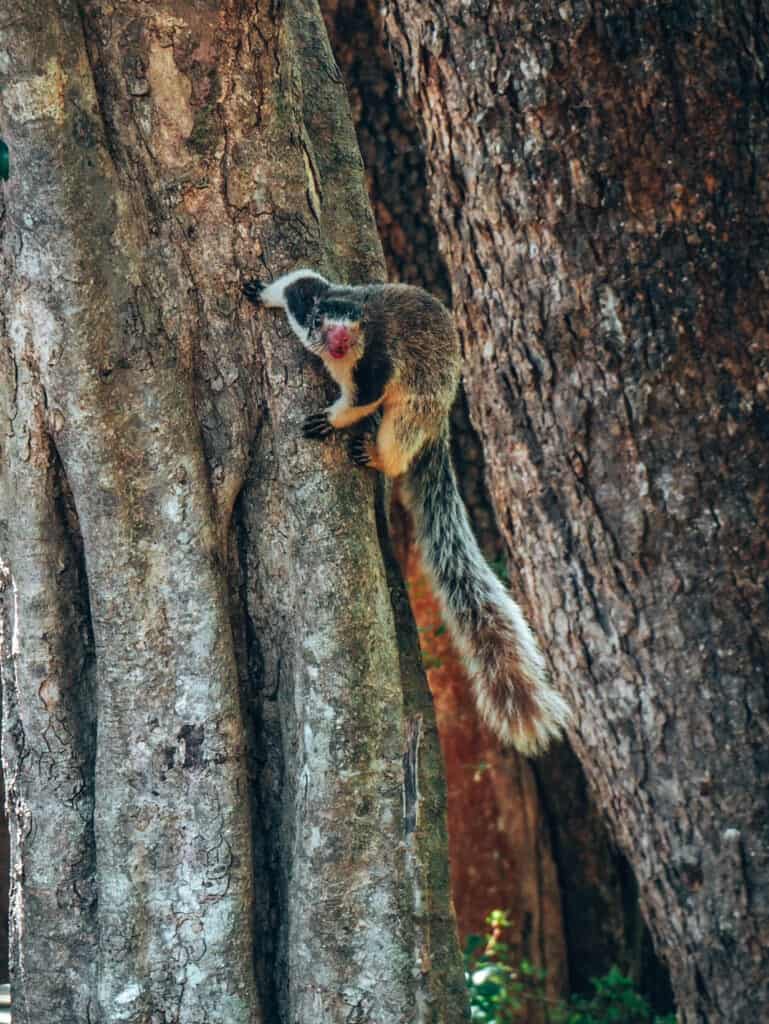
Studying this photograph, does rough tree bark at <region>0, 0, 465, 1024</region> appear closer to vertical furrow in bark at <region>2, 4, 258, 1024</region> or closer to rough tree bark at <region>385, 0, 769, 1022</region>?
vertical furrow in bark at <region>2, 4, 258, 1024</region>

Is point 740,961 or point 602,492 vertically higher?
point 602,492

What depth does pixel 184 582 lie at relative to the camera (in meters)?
2.70

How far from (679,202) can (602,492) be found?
0.80 metres

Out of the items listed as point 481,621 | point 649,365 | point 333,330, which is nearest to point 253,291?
point 333,330

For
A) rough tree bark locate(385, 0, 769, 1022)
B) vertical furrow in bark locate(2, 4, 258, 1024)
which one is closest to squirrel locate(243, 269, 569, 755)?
vertical furrow in bark locate(2, 4, 258, 1024)

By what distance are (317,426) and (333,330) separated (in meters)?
0.21

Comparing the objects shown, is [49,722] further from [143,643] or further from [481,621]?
[481,621]

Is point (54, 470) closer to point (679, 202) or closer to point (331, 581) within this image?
point (331, 581)

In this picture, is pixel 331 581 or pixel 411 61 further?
pixel 411 61

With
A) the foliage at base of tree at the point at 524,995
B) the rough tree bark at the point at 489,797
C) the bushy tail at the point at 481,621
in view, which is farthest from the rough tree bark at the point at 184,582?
the rough tree bark at the point at 489,797

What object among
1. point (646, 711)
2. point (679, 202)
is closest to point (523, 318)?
point (679, 202)

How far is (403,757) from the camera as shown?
110 inches

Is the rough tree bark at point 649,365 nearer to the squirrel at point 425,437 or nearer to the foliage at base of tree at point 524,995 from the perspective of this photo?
the squirrel at point 425,437

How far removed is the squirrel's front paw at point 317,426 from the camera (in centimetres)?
276
